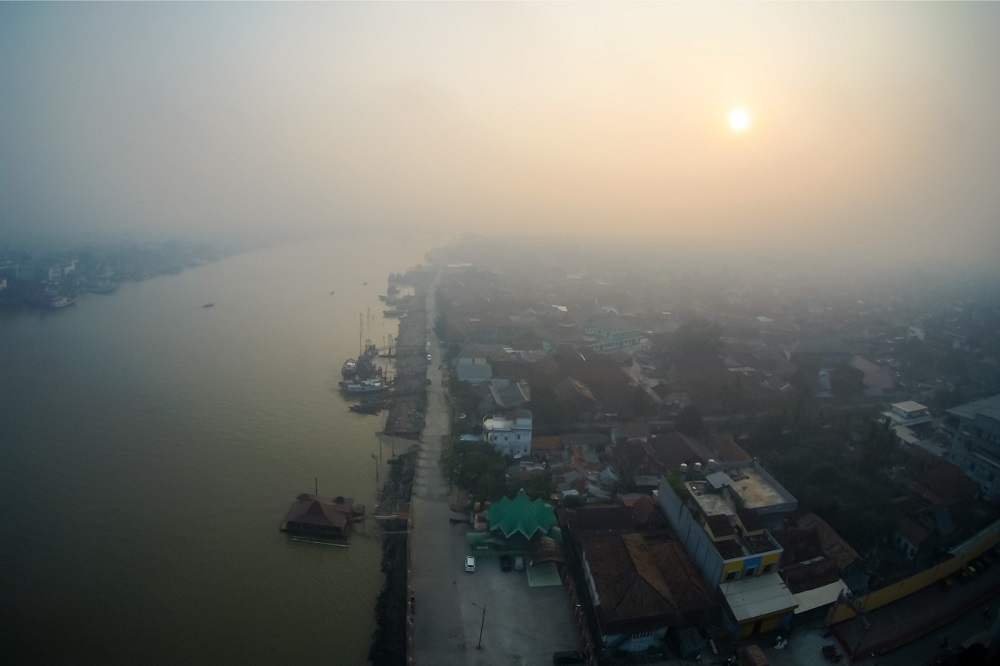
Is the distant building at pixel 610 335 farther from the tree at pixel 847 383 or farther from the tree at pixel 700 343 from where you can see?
the tree at pixel 847 383

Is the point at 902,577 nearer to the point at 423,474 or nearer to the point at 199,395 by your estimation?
the point at 423,474

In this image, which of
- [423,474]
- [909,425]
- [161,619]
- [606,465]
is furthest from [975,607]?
[161,619]

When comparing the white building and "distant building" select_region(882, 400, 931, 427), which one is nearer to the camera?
the white building

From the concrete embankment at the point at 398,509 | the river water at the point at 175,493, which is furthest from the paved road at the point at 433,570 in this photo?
the river water at the point at 175,493

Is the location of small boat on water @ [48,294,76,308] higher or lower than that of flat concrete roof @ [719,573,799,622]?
higher

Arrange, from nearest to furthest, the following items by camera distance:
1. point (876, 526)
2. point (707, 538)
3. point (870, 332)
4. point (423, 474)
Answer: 1. point (707, 538)
2. point (876, 526)
3. point (423, 474)
4. point (870, 332)

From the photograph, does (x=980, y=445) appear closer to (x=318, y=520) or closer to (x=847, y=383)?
(x=847, y=383)

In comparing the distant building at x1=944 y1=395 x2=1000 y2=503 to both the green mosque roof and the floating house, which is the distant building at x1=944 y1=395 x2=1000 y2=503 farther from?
the floating house

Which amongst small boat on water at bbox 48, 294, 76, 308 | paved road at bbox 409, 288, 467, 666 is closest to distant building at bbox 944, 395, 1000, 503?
paved road at bbox 409, 288, 467, 666
